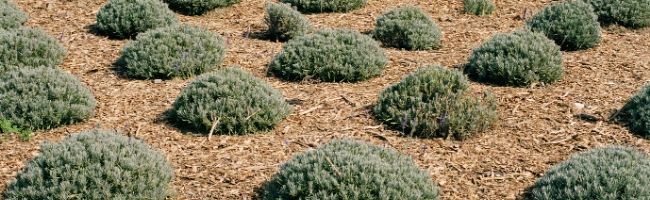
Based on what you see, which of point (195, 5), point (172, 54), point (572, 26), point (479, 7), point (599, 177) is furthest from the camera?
point (479, 7)

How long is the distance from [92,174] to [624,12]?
7.57 m

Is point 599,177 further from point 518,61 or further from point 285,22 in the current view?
point 285,22

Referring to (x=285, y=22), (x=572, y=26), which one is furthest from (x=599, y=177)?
(x=285, y=22)

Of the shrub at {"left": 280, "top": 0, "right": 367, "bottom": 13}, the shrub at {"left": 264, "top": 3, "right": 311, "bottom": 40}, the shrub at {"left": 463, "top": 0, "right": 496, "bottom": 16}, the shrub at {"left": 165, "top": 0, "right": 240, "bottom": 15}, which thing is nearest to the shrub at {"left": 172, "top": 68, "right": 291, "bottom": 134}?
the shrub at {"left": 264, "top": 3, "right": 311, "bottom": 40}

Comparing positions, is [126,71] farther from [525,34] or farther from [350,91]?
[525,34]

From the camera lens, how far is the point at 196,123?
675 centimetres

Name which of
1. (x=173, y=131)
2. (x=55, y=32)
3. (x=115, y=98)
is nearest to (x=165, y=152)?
(x=173, y=131)

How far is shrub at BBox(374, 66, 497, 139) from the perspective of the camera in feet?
21.9

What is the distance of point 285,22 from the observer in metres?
9.37

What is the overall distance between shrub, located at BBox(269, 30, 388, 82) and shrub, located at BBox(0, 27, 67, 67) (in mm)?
2346

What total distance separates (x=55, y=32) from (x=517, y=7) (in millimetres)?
6344

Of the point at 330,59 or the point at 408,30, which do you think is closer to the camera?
the point at 330,59

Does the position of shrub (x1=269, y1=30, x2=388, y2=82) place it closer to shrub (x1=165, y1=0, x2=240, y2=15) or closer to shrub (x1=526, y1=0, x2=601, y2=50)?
shrub (x1=526, y1=0, x2=601, y2=50)

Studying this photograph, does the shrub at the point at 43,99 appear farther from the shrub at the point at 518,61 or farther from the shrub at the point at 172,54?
the shrub at the point at 518,61
